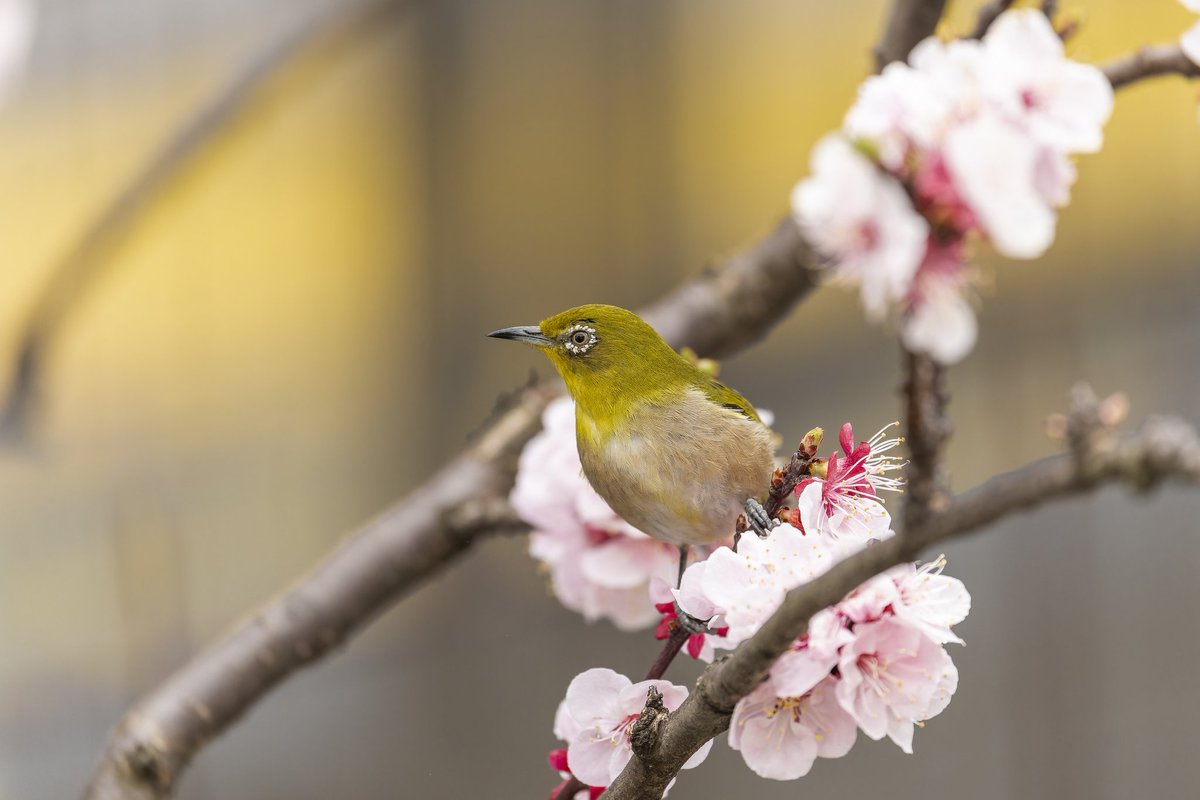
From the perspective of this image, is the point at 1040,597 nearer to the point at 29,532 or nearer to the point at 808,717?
the point at 29,532

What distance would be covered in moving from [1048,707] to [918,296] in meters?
1.95

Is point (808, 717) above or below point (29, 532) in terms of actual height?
below

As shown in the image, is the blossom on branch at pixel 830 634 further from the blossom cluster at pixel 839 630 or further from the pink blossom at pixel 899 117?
the pink blossom at pixel 899 117

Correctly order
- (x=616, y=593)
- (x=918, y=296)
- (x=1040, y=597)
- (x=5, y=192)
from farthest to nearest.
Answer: (x=1040, y=597) < (x=5, y=192) < (x=616, y=593) < (x=918, y=296)

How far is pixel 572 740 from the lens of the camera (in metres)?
0.49

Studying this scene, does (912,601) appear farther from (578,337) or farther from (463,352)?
(463,352)

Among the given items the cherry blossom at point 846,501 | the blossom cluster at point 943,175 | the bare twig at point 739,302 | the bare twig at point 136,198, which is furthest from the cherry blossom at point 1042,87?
the bare twig at point 136,198

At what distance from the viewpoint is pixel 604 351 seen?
552mm

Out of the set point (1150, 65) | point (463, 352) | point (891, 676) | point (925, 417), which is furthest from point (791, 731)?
point (463, 352)

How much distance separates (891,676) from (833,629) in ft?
0.10

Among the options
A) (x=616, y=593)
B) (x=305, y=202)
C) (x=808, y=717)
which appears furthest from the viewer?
(x=305, y=202)

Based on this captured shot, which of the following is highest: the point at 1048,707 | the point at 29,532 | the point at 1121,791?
the point at 29,532

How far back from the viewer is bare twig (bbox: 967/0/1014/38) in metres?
0.59

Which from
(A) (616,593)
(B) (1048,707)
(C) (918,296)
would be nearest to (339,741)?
(B) (1048,707)
